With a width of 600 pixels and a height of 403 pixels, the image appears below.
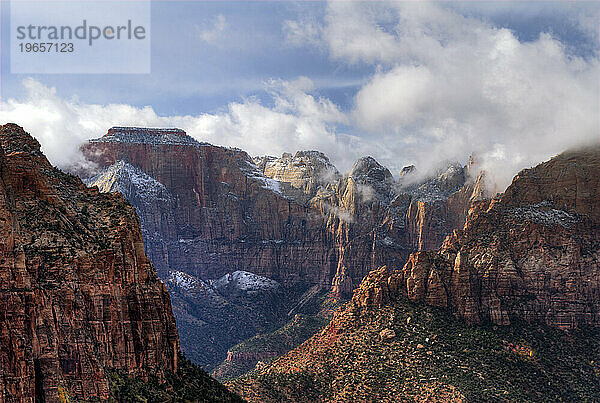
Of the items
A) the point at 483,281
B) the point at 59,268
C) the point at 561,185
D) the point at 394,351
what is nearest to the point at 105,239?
the point at 59,268

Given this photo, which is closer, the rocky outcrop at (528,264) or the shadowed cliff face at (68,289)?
the shadowed cliff face at (68,289)

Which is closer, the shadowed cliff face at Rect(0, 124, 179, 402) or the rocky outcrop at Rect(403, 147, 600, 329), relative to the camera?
the shadowed cliff face at Rect(0, 124, 179, 402)

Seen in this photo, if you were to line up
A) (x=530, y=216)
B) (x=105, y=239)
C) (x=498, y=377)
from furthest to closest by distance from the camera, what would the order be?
(x=530, y=216) < (x=498, y=377) < (x=105, y=239)

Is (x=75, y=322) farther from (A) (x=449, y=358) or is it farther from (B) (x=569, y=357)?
(B) (x=569, y=357)

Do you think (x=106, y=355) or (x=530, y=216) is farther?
(x=530, y=216)

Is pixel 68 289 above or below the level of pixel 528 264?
above
